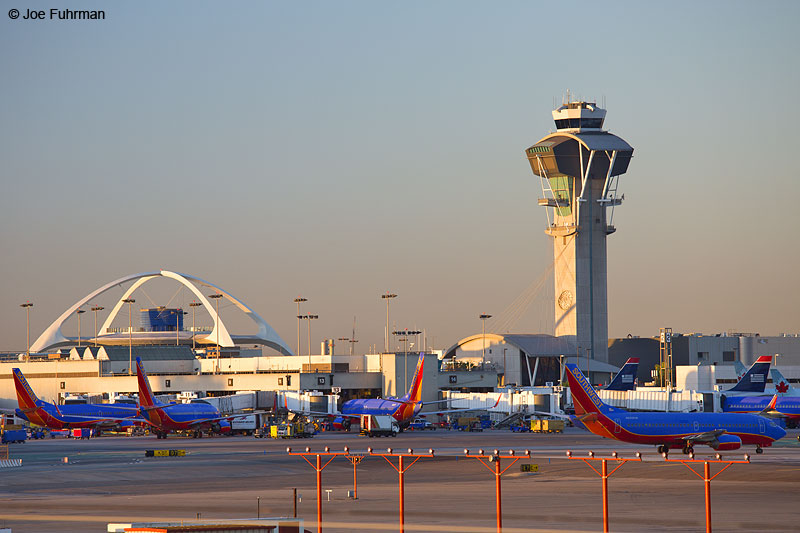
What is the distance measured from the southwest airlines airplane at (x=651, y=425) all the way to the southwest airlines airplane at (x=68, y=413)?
55262 mm

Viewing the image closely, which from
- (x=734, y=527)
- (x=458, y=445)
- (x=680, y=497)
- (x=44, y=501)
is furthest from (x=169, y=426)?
(x=734, y=527)

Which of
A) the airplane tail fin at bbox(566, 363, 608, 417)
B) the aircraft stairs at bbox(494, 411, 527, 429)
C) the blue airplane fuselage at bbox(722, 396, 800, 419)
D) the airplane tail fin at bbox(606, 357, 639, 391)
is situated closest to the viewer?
the airplane tail fin at bbox(566, 363, 608, 417)

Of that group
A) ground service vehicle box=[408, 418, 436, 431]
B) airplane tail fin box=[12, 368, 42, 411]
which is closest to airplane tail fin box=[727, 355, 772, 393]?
ground service vehicle box=[408, 418, 436, 431]

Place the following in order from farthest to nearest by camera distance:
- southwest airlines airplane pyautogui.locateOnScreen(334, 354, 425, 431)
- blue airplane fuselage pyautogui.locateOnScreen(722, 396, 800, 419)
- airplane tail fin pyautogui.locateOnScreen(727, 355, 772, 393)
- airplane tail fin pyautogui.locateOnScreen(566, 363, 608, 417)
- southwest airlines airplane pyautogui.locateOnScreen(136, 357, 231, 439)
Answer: airplane tail fin pyautogui.locateOnScreen(727, 355, 772, 393)
blue airplane fuselage pyautogui.locateOnScreen(722, 396, 800, 419)
southwest airlines airplane pyautogui.locateOnScreen(334, 354, 425, 431)
southwest airlines airplane pyautogui.locateOnScreen(136, 357, 231, 439)
airplane tail fin pyautogui.locateOnScreen(566, 363, 608, 417)

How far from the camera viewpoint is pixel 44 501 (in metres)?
53.9

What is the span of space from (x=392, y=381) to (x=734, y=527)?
366 feet

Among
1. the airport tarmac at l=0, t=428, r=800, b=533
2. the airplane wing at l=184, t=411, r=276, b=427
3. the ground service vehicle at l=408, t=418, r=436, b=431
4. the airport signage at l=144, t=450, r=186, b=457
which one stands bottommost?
the ground service vehicle at l=408, t=418, r=436, b=431

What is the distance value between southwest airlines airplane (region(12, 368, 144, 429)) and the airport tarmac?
23088mm

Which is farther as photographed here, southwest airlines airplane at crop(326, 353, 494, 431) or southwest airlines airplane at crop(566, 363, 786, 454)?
southwest airlines airplane at crop(326, 353, 494, 431)

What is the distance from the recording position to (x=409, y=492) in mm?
56375

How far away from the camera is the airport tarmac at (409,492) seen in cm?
4506

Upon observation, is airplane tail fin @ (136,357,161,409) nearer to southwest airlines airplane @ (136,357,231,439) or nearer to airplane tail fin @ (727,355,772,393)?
southwest airlines airplane @ (136,357,231,439)

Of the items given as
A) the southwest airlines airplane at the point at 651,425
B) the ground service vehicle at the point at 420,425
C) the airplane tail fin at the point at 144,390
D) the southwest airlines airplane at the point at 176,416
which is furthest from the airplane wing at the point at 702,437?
the ground service vehicle at the point at 420,425

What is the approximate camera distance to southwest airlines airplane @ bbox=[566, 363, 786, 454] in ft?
236
